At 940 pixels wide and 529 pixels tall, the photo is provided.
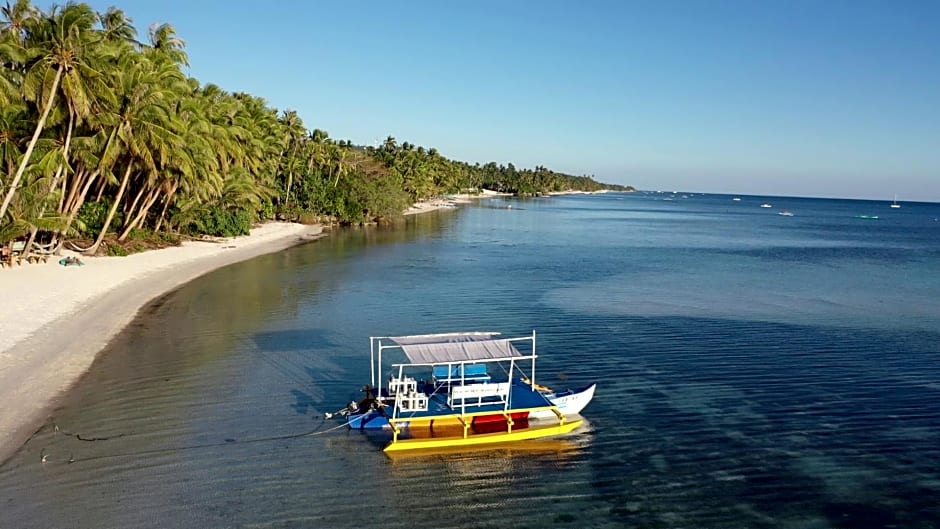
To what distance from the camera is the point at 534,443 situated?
15.0m

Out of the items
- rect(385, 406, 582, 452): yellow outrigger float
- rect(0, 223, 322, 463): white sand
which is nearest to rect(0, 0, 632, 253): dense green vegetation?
rect(0, 223, 322, 463): white sand

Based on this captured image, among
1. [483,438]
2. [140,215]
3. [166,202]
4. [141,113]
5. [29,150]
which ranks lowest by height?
[483,438]

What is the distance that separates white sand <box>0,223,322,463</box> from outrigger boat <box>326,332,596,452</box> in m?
7.00

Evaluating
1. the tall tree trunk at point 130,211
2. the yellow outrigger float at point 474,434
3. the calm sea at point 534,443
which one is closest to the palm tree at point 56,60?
the calm sea at point 534,443

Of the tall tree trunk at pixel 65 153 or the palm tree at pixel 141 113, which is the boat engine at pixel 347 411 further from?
the palm tree at pixel 141 113

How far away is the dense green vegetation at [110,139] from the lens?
29.6 m

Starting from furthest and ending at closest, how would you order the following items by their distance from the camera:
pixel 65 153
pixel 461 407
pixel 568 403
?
pixel 65 153
pixel 568 403
pixel 461 407

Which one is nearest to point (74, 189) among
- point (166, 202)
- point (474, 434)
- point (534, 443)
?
point (166, 202)

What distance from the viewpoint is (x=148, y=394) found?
17203mm

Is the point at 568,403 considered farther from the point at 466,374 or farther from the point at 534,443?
the point at 466,374

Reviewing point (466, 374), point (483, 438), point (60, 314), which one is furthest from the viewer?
point (60, 314)

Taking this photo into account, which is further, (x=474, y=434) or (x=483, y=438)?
(x=474, y=434)

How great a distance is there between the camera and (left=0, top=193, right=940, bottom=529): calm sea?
11.9 metres

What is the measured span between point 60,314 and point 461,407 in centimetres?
1575
